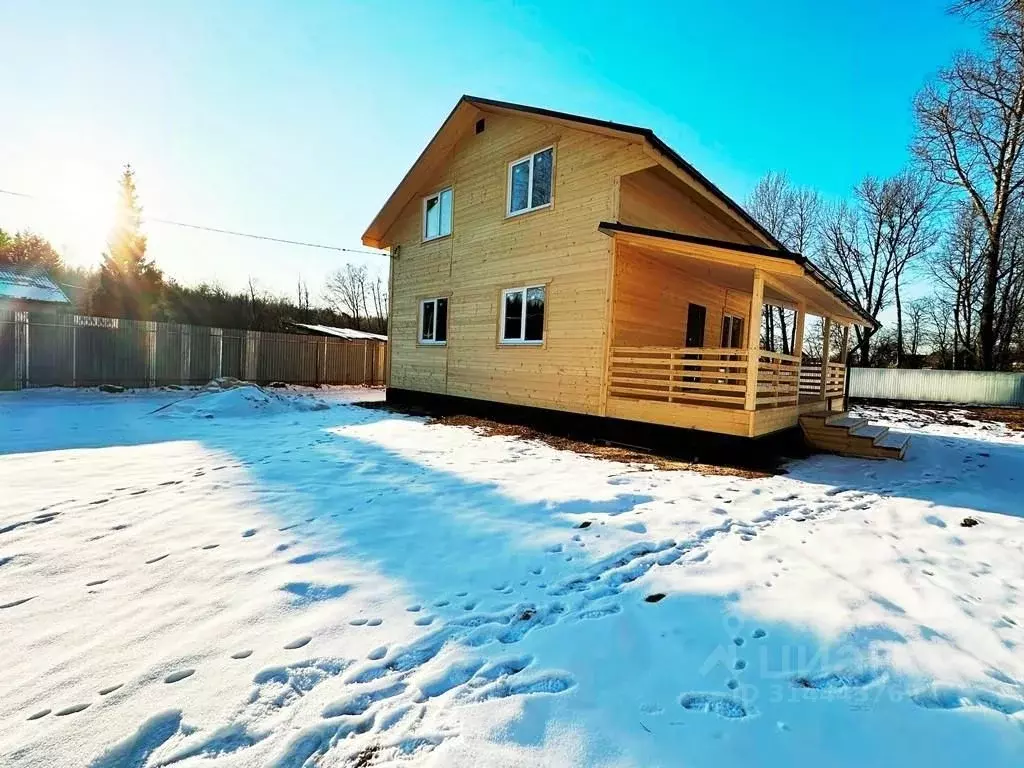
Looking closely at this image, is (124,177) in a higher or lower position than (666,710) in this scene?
higher

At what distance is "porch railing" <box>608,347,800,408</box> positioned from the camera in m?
7.52

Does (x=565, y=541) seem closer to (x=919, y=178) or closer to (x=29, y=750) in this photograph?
(x=29, y=750)

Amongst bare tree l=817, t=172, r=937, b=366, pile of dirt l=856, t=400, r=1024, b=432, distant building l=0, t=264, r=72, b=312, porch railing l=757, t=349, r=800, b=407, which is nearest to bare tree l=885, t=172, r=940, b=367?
bare tree l=817, t=172, r=937, b=366

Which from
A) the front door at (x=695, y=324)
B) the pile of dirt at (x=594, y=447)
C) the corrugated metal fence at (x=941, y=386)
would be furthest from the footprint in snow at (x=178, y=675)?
the corrugated metal fence at (x=941, y=386)

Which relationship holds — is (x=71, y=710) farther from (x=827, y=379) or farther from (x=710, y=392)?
(x=827, y=379)

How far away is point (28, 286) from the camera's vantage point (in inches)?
687

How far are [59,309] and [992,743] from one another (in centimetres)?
2558

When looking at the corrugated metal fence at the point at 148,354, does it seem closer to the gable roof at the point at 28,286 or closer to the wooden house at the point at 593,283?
the gable roof at the point at 28,286

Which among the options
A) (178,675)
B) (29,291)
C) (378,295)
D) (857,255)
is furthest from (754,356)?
(378,295)

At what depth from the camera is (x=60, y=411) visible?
1034cm

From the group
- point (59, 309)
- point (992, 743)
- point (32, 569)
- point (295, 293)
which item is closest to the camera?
point (992, 743)

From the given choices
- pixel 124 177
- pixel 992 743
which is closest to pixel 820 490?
pixel 992 743

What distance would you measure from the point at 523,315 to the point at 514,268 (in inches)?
43.4

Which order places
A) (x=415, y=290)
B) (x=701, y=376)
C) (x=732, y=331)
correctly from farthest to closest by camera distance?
(x=415, y=290)
(x=732, y=331)
(x=701, y=376)
